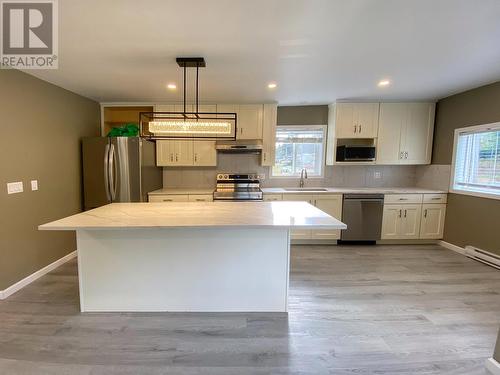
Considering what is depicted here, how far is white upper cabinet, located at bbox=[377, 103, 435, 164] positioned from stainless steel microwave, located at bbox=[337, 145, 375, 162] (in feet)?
0.58

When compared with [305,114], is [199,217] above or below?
below

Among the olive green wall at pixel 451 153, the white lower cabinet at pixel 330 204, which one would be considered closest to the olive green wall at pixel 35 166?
the white lower cabinet at pixel 330 204

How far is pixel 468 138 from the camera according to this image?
3.75 meters

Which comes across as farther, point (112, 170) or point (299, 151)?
point (299, 151)

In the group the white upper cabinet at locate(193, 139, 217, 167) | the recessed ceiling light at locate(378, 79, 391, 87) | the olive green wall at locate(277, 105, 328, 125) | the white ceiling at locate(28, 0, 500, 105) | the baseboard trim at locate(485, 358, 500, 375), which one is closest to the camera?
the baseboard trim at locate(485, 358, 500, 375)

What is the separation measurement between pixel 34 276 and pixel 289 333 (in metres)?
3.02

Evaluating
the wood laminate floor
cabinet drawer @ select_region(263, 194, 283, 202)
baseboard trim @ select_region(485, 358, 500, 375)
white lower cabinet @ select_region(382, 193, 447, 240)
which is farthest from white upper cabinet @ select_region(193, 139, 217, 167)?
baseboard trim @ select_region(485, 358, 500, 375)

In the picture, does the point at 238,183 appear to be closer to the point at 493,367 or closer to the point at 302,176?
the point at 302,176

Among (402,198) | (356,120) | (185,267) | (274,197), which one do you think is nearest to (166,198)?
(274,197)

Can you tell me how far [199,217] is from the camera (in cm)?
218

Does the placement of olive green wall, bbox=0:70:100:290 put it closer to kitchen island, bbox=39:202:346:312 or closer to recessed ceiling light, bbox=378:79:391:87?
kitchen island, bbox=39:202:346:312

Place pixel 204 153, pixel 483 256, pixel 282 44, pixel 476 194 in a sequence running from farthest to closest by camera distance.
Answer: pixel 204 153 → pixel 476 194 → pixel 483 256 → pixel 282 44

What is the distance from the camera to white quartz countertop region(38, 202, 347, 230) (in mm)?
1910

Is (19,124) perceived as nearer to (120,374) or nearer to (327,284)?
(120,374)
